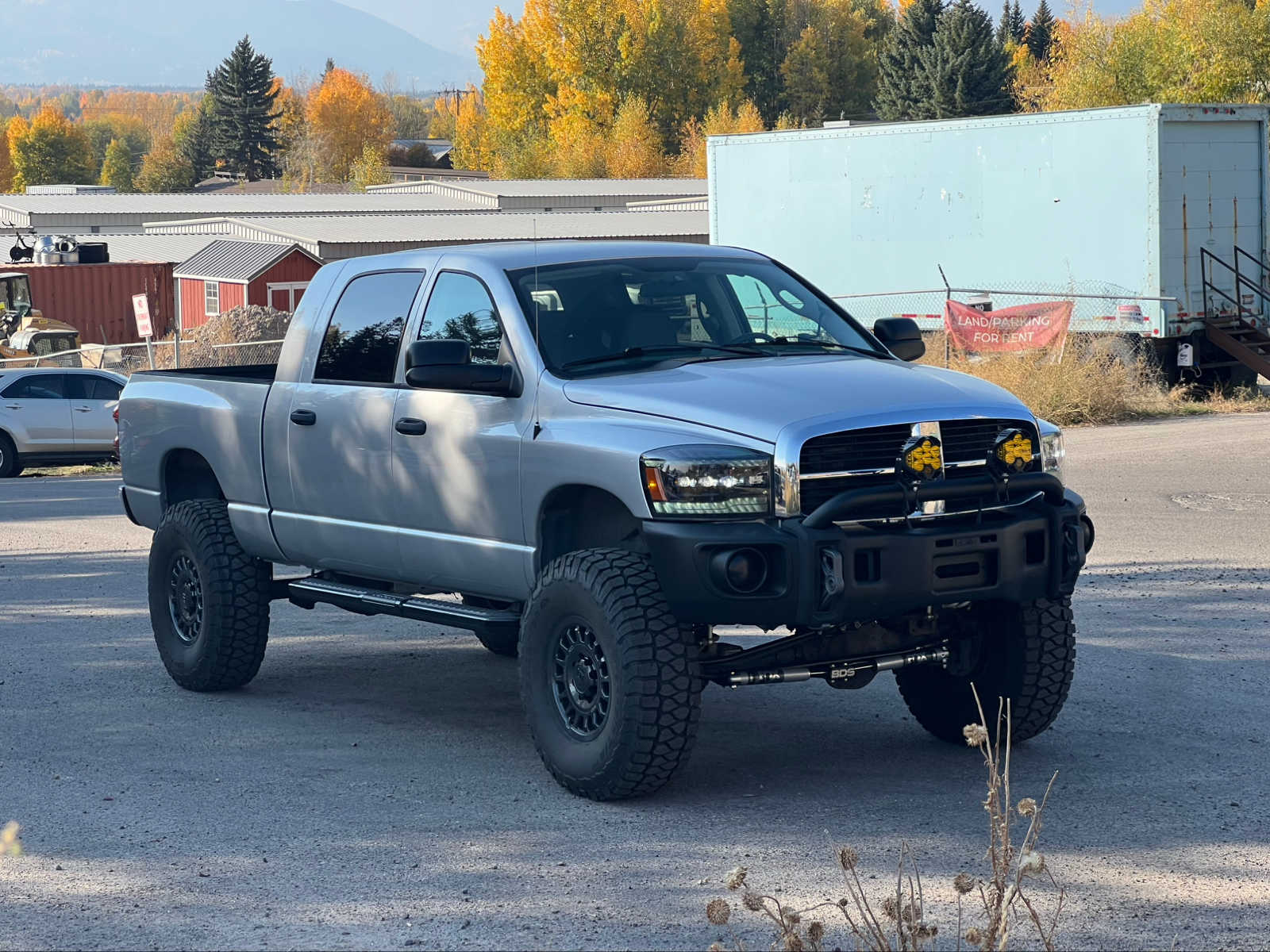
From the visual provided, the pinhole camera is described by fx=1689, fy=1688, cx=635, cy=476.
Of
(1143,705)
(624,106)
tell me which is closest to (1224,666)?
(1143,705)

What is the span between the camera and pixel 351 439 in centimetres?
725

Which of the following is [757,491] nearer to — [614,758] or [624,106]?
[614,758]

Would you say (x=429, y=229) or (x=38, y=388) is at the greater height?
(x=429, y=229)

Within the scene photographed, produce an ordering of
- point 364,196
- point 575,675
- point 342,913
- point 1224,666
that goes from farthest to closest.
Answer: point 364,196, point 1224,666, point 575,675, point 342,913

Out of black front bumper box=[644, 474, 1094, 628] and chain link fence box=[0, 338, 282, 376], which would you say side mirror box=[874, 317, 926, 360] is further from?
chain link fence box=[0, 338, 282, 376]

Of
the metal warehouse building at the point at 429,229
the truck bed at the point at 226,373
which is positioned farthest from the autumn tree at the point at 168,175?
the truck bed at the point at 226,373

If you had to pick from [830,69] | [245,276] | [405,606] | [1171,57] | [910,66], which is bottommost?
[405,606]

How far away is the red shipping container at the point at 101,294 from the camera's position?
161 ft

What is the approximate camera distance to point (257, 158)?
5374 inches

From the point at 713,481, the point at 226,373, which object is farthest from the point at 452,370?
the point at 226,373

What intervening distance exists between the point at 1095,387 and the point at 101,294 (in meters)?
36.7

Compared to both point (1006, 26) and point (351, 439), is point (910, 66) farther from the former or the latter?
point (351, 439)

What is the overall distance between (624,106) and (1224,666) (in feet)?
300

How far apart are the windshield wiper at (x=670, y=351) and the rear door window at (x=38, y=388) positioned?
17503 millimetres
